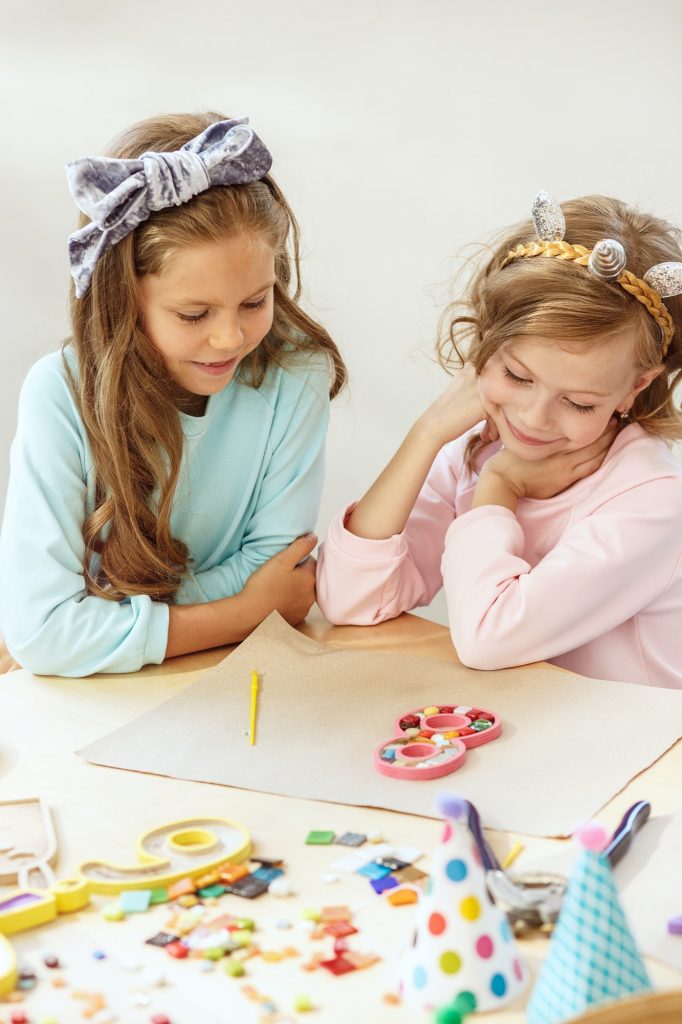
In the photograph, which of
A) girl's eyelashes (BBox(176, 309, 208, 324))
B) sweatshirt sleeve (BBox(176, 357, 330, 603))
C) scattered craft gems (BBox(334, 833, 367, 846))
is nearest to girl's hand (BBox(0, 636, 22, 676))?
sweatshirt sleeve (BBox(176, 357, 330, 603))

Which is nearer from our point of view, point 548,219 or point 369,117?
point 548,219

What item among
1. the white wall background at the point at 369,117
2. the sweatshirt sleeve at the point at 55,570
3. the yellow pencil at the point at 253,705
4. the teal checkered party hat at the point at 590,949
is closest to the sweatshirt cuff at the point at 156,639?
the sweatshirt sleeve at the point at 55,570

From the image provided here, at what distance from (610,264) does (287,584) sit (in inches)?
20.6

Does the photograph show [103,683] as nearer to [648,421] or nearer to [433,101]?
[648,421]

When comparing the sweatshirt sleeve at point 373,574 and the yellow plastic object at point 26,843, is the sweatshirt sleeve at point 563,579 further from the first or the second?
the yellow plastic object at point 26,843

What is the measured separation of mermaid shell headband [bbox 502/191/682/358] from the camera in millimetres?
1266

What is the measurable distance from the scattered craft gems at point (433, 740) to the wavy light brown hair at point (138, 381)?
409 millimetres

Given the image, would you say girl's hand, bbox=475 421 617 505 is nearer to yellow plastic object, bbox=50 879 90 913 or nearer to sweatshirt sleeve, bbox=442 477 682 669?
sweatshirt sleeve, bbox=442 477 682 669

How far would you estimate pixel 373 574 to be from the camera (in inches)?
56.2

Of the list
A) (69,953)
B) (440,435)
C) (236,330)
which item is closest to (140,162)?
(236,330)

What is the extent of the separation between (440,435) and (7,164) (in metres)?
1.26

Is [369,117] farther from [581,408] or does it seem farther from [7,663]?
[7,663]

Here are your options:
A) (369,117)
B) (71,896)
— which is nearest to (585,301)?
(71,896)

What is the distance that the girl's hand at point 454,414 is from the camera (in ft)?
4.77
